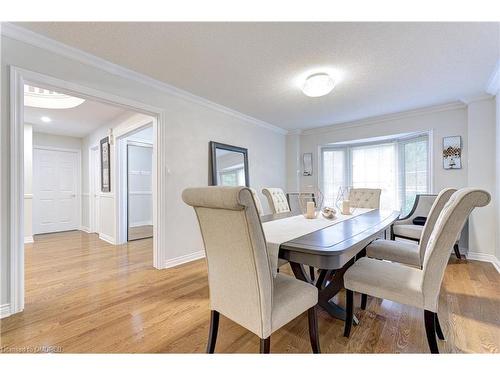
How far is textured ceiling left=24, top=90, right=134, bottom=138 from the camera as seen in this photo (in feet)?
11.9

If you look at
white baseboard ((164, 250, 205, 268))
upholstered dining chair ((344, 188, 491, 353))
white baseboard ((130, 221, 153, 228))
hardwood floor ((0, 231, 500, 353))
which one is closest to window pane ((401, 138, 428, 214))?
hardwood floor ((0, 231, 500, 353))

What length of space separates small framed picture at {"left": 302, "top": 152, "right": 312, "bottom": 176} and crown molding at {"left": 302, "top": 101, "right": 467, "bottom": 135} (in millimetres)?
478

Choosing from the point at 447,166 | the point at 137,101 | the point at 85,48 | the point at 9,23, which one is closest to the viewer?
the point at 9,23

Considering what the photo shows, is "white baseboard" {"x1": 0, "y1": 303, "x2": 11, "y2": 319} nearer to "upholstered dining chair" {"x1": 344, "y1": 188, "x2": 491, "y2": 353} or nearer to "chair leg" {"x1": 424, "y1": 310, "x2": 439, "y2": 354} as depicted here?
"upholstered dining chair" {"x1": 344, "y1": 188, "x2": 491, "y2": 353}

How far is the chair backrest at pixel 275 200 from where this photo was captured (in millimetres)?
2906

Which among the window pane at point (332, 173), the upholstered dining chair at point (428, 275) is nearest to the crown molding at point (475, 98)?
the window pane at point (332, 173)

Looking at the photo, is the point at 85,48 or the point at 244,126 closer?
the point at 85,48

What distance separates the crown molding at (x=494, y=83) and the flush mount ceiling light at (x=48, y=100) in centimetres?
508

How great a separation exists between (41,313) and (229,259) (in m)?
1.78

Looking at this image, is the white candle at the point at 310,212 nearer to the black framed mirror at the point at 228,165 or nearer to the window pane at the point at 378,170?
the black framed mirror at the point at 228,165

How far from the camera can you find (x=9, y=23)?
5.55 ft

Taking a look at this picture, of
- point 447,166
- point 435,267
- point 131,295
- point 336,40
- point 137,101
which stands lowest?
point 131,295
